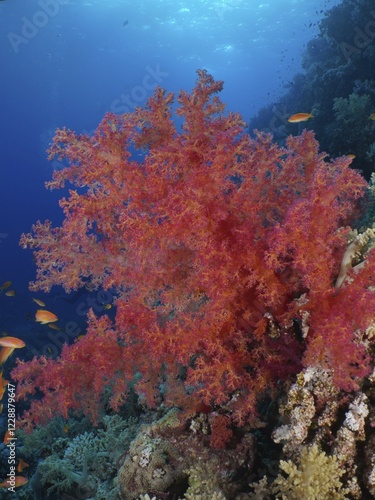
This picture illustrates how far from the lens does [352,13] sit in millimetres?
14594

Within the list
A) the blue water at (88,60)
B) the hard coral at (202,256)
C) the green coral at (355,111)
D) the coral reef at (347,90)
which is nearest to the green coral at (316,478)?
the hard coral at (202,256)

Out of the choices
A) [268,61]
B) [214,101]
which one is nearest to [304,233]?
[214,101]

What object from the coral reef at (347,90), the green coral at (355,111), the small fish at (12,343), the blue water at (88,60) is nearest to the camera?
the small fish at (12,343)

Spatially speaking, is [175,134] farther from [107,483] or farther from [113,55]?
[113,55]

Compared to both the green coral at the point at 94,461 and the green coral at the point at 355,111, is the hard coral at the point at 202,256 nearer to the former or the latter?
the green coral at the point at 94,461

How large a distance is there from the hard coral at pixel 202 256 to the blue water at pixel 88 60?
17903 millimetres

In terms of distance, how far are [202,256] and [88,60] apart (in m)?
71.8

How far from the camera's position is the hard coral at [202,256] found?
280 centimetres

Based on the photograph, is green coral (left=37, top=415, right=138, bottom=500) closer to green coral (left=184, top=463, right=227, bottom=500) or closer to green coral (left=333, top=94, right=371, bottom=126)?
green coral (left=184, top=463, right=227, bottom=500)

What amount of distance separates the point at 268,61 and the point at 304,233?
7608 centimetres

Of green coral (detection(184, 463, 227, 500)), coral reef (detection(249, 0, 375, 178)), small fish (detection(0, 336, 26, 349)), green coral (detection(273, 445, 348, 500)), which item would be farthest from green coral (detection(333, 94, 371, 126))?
small fish (detection(0, 336, 26, 349))

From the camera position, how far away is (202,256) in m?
2.92

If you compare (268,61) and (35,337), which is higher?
(268,61)

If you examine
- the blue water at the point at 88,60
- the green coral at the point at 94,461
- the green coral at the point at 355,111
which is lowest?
the green coral at the point at 94,461
